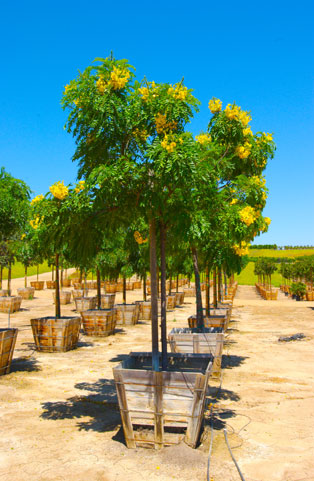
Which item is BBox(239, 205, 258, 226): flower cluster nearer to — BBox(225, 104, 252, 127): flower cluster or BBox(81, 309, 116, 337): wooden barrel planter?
BBox(225, 104, 252, 127): flower cluster

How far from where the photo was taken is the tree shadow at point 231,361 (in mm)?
10156

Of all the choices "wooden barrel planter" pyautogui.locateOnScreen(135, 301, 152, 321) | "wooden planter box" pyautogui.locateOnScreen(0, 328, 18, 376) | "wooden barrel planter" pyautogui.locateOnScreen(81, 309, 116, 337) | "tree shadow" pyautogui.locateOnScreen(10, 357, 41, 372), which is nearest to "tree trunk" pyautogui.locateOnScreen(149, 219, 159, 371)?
"wooden planter box" pyautogui.locateOnScreen(0, 328, 18, 376)

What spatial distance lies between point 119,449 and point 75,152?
4098 mm

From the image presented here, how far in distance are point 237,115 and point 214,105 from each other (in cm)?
57

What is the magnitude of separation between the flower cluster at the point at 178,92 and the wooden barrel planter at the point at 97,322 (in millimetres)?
10569

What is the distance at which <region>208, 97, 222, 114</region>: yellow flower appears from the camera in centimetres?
805

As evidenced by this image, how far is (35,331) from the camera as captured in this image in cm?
1186

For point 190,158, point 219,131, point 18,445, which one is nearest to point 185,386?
point 18,445

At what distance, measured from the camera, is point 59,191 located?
570 centimetres

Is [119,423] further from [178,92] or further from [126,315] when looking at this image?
[126,315]

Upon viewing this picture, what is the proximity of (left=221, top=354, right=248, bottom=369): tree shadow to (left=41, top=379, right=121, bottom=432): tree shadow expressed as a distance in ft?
10.9

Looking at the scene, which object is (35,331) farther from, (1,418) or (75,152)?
(75,152)

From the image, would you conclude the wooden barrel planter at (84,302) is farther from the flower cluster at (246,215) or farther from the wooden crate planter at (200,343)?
the flower cluster at (246,215)

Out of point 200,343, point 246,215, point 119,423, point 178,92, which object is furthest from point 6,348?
point 178,92
